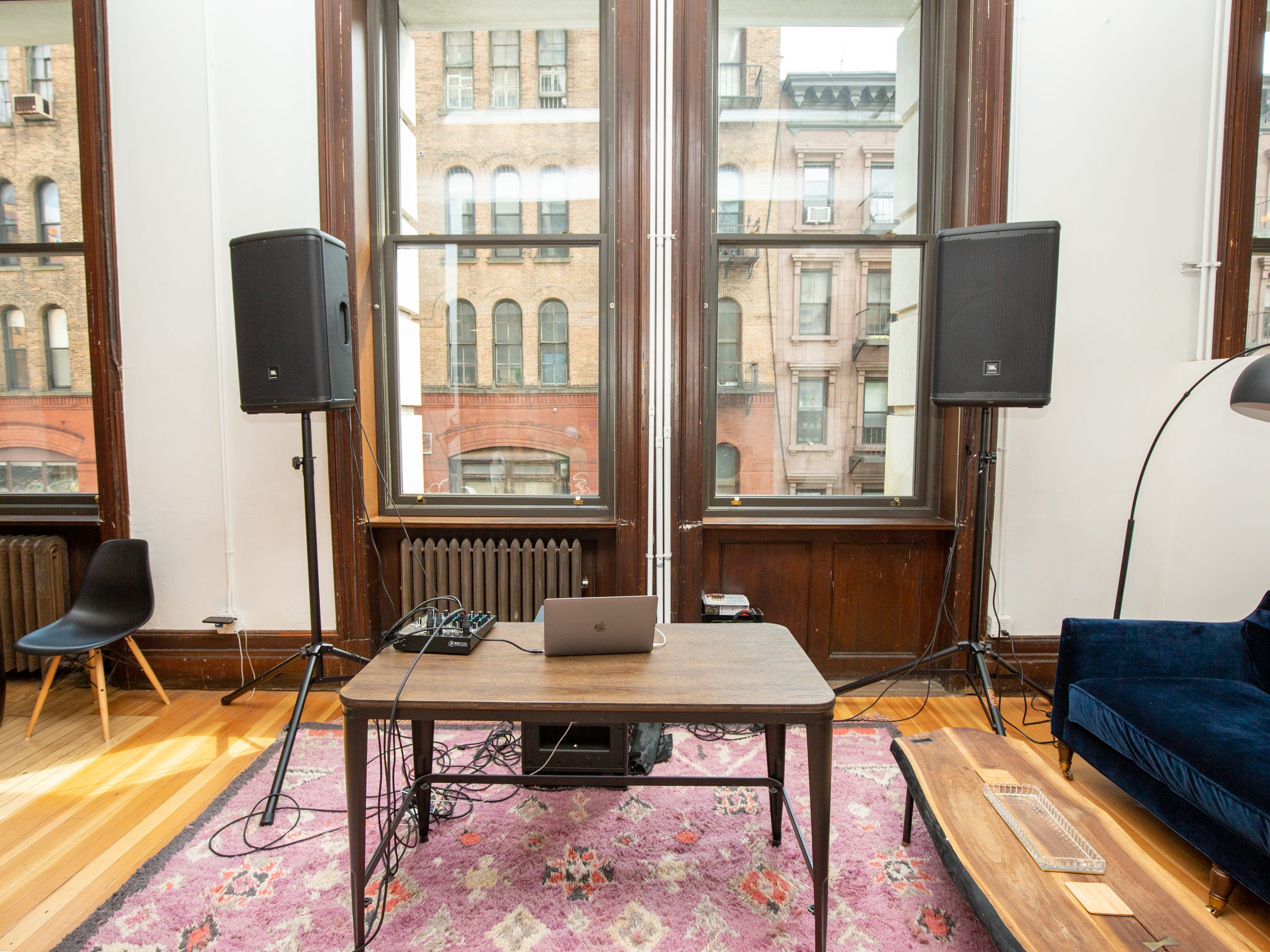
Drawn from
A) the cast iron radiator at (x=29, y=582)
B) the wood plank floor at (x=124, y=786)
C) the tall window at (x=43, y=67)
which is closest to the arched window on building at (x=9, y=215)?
the tall window at (x=43, y=67)

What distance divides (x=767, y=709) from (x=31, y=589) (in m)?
3.53

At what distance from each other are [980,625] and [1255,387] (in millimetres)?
1515

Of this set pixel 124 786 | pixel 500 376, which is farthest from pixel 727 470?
pixel 124 786

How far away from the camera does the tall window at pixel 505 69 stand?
2953 millimetres

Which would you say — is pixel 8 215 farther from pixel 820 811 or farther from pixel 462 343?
pixel 820 811

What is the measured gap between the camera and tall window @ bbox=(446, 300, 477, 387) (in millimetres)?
3002

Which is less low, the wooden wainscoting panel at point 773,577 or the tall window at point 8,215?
the tall window at point 8,215

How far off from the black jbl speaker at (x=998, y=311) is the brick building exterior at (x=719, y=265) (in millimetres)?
630

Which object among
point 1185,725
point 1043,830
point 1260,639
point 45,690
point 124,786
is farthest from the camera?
point 45,690

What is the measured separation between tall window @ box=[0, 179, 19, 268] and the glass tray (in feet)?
15.3

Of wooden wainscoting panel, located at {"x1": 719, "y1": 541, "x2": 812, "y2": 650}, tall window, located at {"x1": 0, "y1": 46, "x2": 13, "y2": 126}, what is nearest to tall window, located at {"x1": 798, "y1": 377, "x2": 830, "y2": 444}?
wooden wainscoting panel, located at {"x1": 719, "y1": 541, "x2": 812, "y2": 650}

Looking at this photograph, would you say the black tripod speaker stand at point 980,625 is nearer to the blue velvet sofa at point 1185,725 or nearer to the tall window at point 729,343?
the blue velvet sofa at point 1185,725

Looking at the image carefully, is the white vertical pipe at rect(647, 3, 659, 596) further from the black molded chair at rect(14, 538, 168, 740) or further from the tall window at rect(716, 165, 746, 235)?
the black molded chair at rect(14, 538, 168, 740)

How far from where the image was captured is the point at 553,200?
9.77ft
